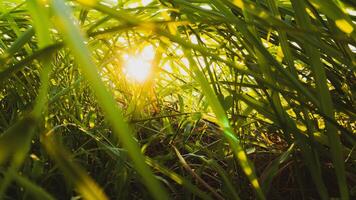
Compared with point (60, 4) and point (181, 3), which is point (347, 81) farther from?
point (60, 4)

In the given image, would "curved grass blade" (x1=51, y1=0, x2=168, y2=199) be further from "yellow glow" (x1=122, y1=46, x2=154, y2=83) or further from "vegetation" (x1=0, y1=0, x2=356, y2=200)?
"yellow glow" (x1=122, y1=46, x2=154, y2=83)

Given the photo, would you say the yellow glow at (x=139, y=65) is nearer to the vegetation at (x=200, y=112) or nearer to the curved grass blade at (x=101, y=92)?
the vegetation at (x=200, y=112)

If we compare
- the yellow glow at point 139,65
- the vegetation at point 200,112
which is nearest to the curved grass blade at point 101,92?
the vegetation at point 200,112

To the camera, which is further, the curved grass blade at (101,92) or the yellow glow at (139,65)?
the yellow glow at (139,65)

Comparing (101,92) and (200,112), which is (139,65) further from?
(101,92)

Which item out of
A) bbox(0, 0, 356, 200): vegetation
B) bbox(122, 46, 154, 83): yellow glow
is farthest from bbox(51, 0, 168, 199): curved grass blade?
bbox(122, 46, 154, 83): yellow glow

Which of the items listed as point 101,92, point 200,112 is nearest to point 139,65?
point 200,112

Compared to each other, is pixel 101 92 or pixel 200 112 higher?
pixel 101 92
